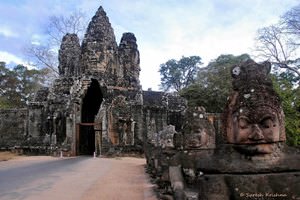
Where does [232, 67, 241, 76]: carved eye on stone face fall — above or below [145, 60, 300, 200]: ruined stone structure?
above

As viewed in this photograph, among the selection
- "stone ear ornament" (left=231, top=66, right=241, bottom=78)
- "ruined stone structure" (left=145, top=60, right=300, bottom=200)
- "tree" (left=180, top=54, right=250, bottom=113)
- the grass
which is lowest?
the grass

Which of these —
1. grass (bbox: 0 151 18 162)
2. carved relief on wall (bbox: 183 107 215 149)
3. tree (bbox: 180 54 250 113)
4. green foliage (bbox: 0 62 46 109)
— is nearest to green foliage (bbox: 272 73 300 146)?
carved relief on wall (bbox: 183 107 215 149)

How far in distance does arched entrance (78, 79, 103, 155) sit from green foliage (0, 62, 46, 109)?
14765 millimetres

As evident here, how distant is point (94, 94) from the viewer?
32812 mm

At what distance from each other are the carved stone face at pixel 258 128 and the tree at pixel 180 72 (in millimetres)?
56577

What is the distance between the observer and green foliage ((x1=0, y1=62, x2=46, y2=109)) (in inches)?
1775

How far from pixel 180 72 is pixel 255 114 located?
5761cm

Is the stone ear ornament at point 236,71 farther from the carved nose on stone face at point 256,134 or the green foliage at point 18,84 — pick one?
the green foliage at point 18,84

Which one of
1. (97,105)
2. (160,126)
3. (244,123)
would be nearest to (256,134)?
(244,123)

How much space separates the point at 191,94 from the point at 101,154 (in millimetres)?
18511

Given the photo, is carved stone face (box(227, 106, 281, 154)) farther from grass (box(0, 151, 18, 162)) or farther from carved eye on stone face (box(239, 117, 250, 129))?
grass (box(0, 151, 18, 162))

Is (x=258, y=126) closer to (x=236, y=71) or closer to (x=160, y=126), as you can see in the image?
(x=236, y=71)

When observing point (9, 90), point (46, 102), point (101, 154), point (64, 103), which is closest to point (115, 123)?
point (101, 154)

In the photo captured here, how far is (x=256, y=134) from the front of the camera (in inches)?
165
